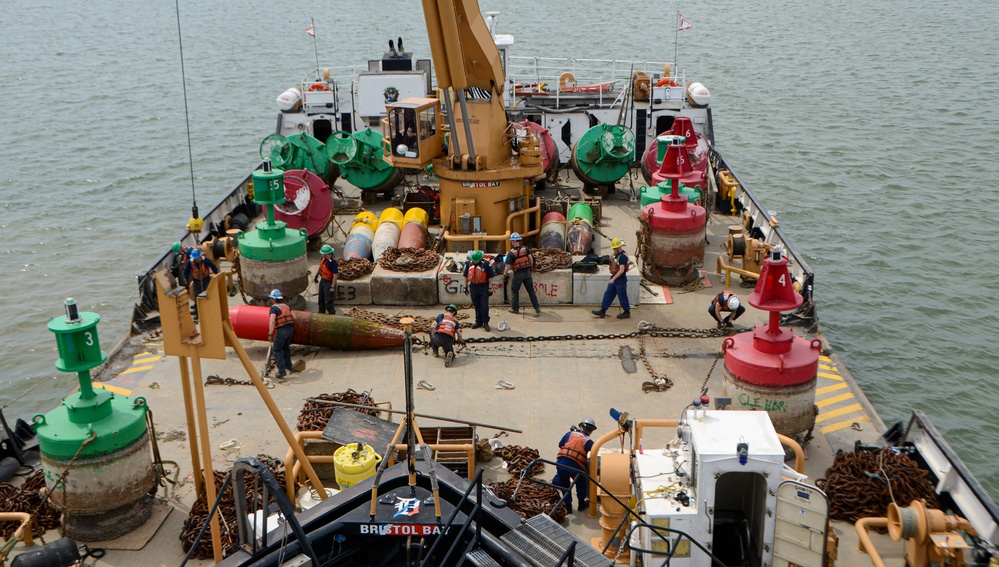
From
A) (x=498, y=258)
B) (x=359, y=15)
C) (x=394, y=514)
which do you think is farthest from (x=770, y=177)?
(x=359, y=15)

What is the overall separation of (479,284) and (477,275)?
221 millimetres

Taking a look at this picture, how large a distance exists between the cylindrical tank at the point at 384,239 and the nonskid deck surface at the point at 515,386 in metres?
1.80

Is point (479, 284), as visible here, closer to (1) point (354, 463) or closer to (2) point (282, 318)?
(2) point (282, 318)

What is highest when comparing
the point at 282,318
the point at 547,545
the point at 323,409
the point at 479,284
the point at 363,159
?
the point at 363,159

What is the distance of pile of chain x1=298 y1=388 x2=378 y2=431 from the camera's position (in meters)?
12.7

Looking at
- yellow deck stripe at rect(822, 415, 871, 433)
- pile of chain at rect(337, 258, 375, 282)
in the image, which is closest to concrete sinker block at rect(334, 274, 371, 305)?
pile of chain at rect(337, 258, 375, 282)

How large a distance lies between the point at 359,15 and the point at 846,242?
44.4 metres

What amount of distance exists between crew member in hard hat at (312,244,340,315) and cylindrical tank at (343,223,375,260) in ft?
6.53

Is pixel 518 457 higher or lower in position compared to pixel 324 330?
lower

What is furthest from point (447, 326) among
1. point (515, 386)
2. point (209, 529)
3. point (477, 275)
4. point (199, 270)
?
point (209, 529)

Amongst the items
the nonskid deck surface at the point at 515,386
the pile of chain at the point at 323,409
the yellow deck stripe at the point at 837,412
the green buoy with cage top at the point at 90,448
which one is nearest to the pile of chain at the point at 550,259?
the nonskid deck surface at the point at 515,386

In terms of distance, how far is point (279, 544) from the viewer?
263 inches

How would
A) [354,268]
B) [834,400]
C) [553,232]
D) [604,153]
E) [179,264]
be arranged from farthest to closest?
[604,153]
[553,232]
[354,268]
[179,264]
[834,400]

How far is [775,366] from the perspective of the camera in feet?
38.6
